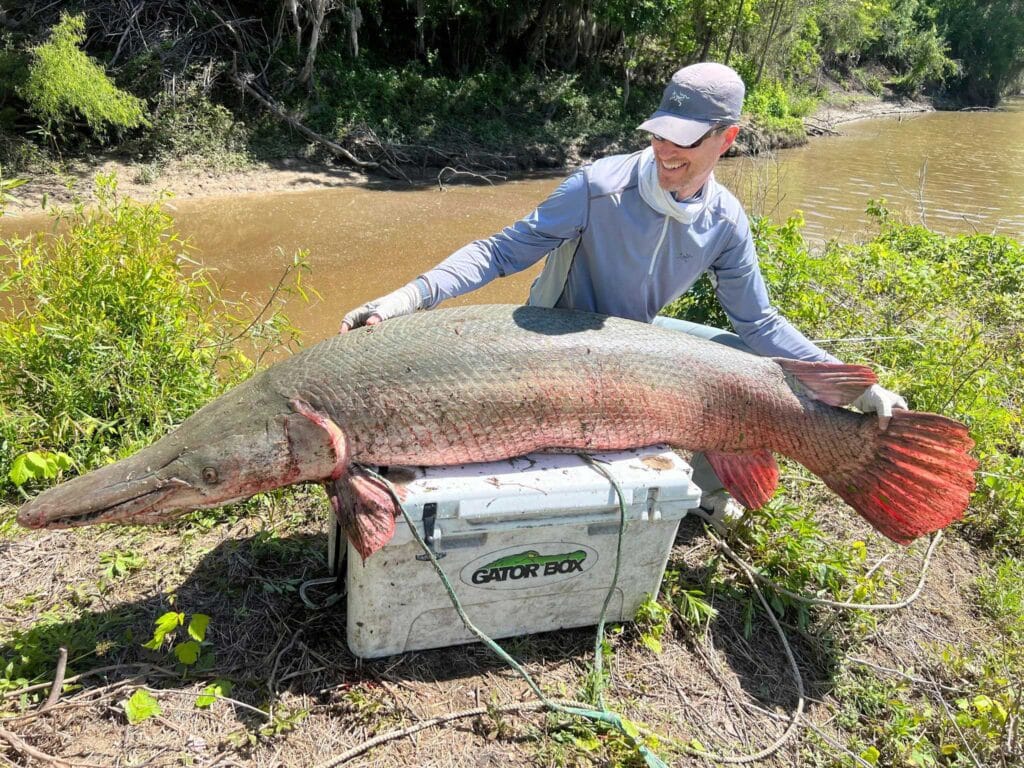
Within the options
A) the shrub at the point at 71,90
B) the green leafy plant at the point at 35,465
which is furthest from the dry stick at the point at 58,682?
the shrub at the point at 71,90

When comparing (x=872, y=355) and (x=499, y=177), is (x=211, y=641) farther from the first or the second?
(x=499, y=177)

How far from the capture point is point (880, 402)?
2.44 meters

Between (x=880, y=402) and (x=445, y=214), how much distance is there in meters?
8.49

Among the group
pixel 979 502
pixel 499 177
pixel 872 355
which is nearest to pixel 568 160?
pixel 499 177

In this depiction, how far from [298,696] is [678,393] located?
165cm

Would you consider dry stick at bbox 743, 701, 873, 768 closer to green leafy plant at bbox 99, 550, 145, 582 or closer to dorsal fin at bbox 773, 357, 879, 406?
dorsal fin at bbox 773, 357, 879, 406

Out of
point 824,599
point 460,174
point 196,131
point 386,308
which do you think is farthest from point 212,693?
point 460,174

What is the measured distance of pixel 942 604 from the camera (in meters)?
2.98

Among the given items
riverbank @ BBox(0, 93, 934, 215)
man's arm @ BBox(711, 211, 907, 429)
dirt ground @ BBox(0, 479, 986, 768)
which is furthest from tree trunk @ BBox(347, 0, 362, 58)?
dirt ground @ BBox(0, 479, 986, 768)

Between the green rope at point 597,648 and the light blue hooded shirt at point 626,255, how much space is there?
0.87 m

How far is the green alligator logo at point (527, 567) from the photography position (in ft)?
6.89

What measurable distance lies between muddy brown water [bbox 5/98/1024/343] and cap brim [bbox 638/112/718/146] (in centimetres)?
252

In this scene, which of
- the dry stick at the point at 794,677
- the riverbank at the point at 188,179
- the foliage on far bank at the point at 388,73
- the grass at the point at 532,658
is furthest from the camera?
the foliage on far bank at the point at 388,73

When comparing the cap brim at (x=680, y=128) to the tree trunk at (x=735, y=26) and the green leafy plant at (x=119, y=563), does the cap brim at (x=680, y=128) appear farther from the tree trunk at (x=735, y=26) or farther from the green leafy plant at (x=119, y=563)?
the tree trunk at (x=735, y=26)
